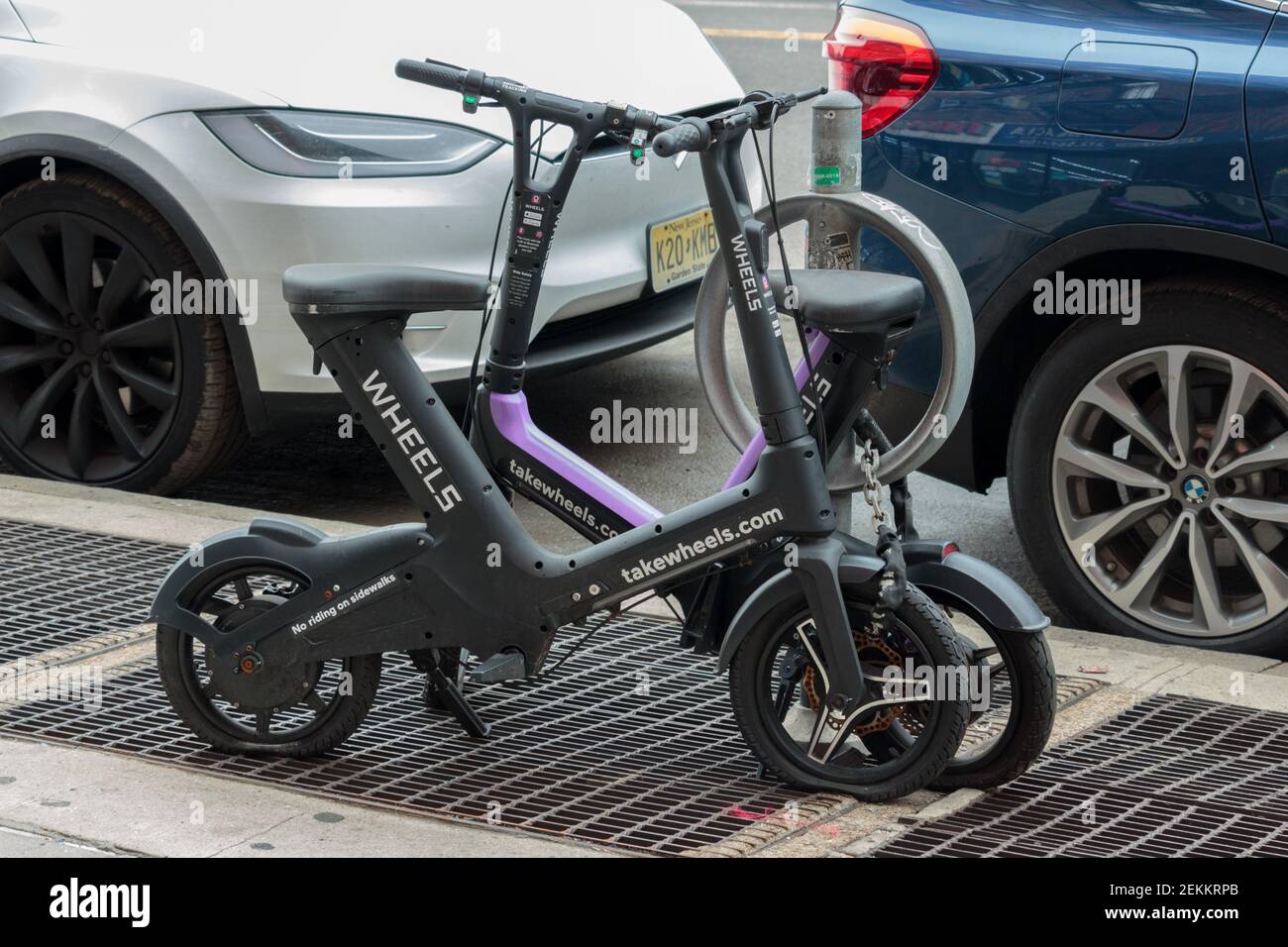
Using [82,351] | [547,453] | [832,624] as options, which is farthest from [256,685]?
[82,351]

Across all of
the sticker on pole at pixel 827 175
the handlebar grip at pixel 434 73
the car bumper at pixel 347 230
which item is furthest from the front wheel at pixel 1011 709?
the car bumper at pixel 347 230

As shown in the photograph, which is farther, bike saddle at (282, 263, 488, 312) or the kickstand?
the kickstand

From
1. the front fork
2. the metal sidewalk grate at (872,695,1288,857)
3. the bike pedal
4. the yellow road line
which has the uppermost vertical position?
the yellow road line

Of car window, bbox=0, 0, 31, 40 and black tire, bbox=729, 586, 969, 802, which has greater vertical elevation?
car window, bbox=0, 0, 31, 40

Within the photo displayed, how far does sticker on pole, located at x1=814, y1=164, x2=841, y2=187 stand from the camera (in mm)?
4047

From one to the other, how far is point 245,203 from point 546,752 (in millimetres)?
2234

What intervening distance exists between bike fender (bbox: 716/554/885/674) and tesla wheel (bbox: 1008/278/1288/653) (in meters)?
1.32

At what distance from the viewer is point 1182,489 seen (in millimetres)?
4801

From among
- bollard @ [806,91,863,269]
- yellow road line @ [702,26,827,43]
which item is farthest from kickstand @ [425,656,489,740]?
yellow road line @ [702,26,827,43]

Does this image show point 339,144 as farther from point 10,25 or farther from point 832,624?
point 832,624

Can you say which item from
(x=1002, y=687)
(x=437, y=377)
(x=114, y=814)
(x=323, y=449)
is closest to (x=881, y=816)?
(x=1002, y=687)

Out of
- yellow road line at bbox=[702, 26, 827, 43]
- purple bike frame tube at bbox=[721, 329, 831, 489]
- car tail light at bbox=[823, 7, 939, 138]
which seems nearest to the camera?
purple bike frame tube at bbox=[721, 329, 831, 489]

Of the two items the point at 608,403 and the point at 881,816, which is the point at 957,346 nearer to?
the point at 881,816

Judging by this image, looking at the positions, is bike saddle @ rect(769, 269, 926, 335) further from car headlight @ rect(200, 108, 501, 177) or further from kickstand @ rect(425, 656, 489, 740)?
car headlight @ rect(200, 108, 501, 177)
